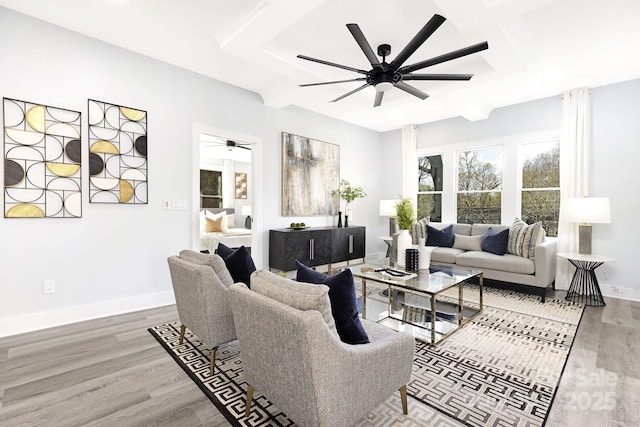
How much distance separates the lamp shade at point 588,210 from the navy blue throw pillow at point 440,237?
155 cm

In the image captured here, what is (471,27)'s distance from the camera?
2658 millimetres

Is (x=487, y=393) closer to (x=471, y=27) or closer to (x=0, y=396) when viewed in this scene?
(x=471, y=27)

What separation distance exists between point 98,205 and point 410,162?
520 centimetres

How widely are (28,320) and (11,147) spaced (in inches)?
62.1

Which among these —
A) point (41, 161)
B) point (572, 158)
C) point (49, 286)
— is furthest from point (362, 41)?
point (572, 158)

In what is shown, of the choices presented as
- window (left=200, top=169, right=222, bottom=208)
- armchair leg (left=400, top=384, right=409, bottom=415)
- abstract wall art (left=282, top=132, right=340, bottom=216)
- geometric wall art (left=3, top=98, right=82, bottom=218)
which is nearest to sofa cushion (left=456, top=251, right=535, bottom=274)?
abstract wall art (left=282, top=132, right=340, bottom=216)

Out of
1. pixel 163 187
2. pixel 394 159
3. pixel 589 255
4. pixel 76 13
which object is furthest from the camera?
pixel 394 159

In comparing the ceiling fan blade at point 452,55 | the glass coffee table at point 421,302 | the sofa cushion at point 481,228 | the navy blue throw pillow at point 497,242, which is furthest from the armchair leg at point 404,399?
the sofa cushion at point 481,228

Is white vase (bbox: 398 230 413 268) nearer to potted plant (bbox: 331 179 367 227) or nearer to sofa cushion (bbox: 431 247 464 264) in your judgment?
sofa cushion (bbox: 431 247 464 264)

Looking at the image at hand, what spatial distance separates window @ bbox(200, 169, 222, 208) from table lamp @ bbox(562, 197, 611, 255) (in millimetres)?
7282

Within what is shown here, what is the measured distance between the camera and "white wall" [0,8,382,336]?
284 cm

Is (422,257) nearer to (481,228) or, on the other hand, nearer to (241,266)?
(241,266)

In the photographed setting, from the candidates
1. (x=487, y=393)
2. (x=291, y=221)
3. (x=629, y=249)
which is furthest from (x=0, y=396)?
(x=629, y=249)

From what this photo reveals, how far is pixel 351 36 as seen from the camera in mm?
3168
